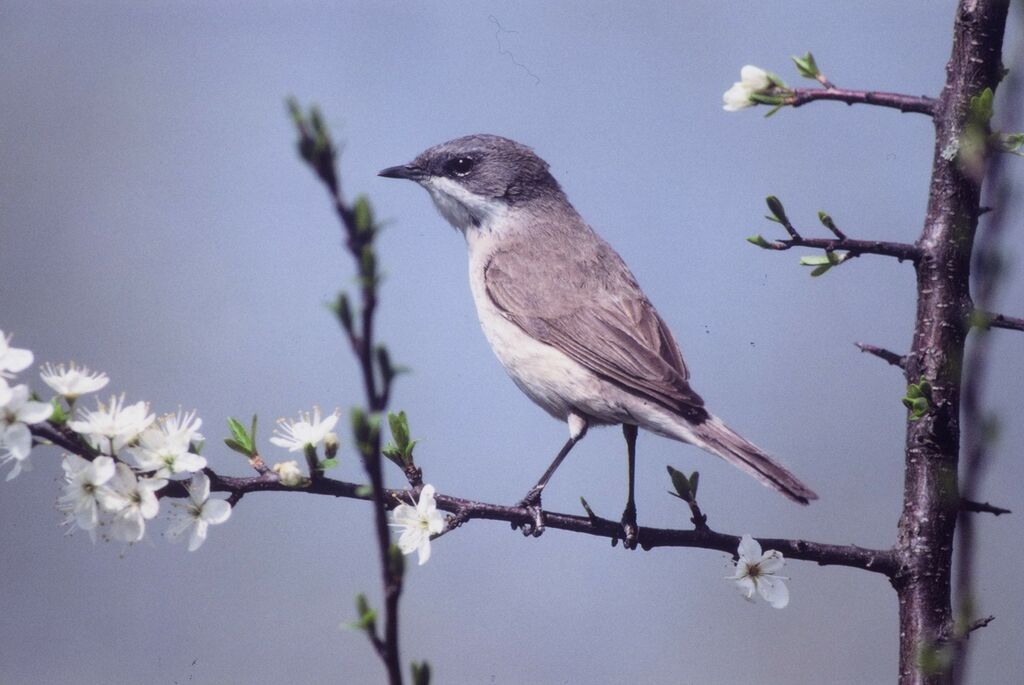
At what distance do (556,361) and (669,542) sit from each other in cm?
146

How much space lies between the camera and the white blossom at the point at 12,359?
192cm

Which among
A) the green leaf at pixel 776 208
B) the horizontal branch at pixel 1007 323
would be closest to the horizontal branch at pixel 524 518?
the horizontal branch at pixel 1007 323

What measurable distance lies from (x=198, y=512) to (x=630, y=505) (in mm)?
1701

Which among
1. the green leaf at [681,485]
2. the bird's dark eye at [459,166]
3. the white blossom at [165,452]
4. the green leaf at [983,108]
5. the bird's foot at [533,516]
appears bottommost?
the bird's foot at [533,516]

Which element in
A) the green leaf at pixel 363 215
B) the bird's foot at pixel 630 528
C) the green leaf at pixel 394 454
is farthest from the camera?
the bird's foot at pixel 630 528

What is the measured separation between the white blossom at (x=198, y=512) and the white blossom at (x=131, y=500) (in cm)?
9

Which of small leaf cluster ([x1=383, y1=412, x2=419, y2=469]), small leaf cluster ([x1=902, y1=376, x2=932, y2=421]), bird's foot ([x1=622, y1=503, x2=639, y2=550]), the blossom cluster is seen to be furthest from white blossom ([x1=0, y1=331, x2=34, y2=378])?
small leaf cluster ([x1=902, y1=376, x2=932, y2=421])

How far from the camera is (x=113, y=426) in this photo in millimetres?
2066

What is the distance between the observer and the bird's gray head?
16.4ft

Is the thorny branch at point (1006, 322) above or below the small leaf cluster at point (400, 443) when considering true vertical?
above

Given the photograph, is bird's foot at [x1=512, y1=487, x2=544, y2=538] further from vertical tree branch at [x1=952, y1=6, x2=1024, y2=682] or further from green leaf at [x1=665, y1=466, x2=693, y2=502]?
vertical tree branch at [x1=952, y1=6, x2=1024, y2=682]

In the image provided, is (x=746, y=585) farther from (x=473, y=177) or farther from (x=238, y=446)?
(x=473, y=177)

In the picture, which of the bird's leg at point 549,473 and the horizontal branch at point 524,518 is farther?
the bird's leg at point 549,473

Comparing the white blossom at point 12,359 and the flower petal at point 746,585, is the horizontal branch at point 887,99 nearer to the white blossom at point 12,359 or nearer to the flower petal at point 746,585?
the flower petal at point 746,585
